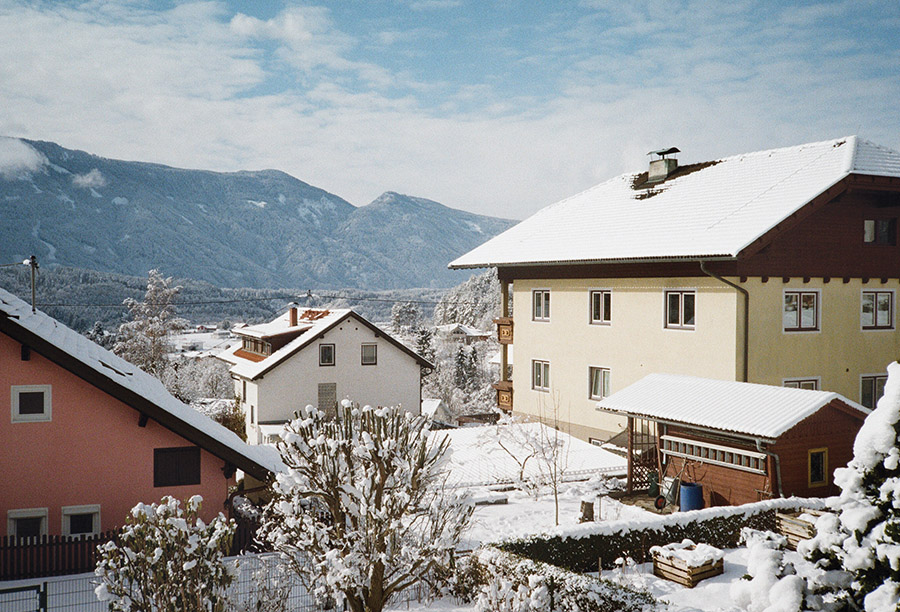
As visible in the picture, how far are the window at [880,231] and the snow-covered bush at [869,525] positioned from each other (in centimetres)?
2281

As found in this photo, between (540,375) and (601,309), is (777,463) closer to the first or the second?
(601,309)

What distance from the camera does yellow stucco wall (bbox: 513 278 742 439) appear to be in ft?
80.8

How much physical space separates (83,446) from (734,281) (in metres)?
20.2

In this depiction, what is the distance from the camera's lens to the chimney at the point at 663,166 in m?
33.2

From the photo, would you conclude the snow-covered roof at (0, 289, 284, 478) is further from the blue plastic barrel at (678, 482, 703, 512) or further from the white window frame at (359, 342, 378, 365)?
the white window frame at (359, 342, 378, 365)

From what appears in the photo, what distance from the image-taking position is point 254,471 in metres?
17.6

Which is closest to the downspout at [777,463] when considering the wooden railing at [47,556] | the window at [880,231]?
the window at [880,231]

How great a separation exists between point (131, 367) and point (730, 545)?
60.0 feet

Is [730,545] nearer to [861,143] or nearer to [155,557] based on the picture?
[155,557]

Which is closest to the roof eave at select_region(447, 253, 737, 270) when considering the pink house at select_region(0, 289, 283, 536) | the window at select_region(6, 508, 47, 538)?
the pink house at select_region(0, 289, 283, 536)

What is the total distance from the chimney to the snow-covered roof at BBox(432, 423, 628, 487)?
12.8 m

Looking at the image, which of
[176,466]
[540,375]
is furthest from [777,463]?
[540,375]

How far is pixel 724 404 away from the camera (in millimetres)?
19828

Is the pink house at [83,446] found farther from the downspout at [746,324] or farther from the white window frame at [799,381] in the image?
the white window frame at [799,381]
